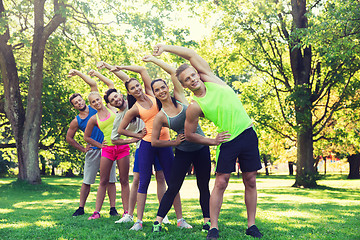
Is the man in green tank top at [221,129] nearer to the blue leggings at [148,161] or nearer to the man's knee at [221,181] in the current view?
the man's knee at [221,181]

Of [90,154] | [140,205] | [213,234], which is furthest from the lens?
[90,154]

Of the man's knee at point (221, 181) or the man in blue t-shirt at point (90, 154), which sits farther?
the man in blue t-shirt at point (90, 154)

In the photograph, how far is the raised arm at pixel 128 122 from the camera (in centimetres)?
586

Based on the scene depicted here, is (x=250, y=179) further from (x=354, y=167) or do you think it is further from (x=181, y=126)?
(x=354, y=167)

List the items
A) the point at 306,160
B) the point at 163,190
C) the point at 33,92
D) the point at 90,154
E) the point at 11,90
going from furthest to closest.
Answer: the point at 306,160 < the point at 11,90 < the point at 33,92 < the point at 90,154 < the point at 163,190

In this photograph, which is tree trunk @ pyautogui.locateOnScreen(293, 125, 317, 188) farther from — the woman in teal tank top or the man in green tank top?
the man in green tank top

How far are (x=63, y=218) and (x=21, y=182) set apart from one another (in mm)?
9851

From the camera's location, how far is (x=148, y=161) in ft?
18.8

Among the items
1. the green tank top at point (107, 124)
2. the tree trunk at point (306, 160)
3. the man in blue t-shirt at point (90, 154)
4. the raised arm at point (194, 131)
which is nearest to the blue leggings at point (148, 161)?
the raised arm at point (194, 131)

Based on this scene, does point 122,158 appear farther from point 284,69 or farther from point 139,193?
point 284,69

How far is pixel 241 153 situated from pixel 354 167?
106 ft

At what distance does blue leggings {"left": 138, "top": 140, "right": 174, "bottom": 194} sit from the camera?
571cm

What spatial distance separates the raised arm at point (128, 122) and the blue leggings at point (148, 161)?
0.14 m

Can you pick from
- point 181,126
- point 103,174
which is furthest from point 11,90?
point 181,126
